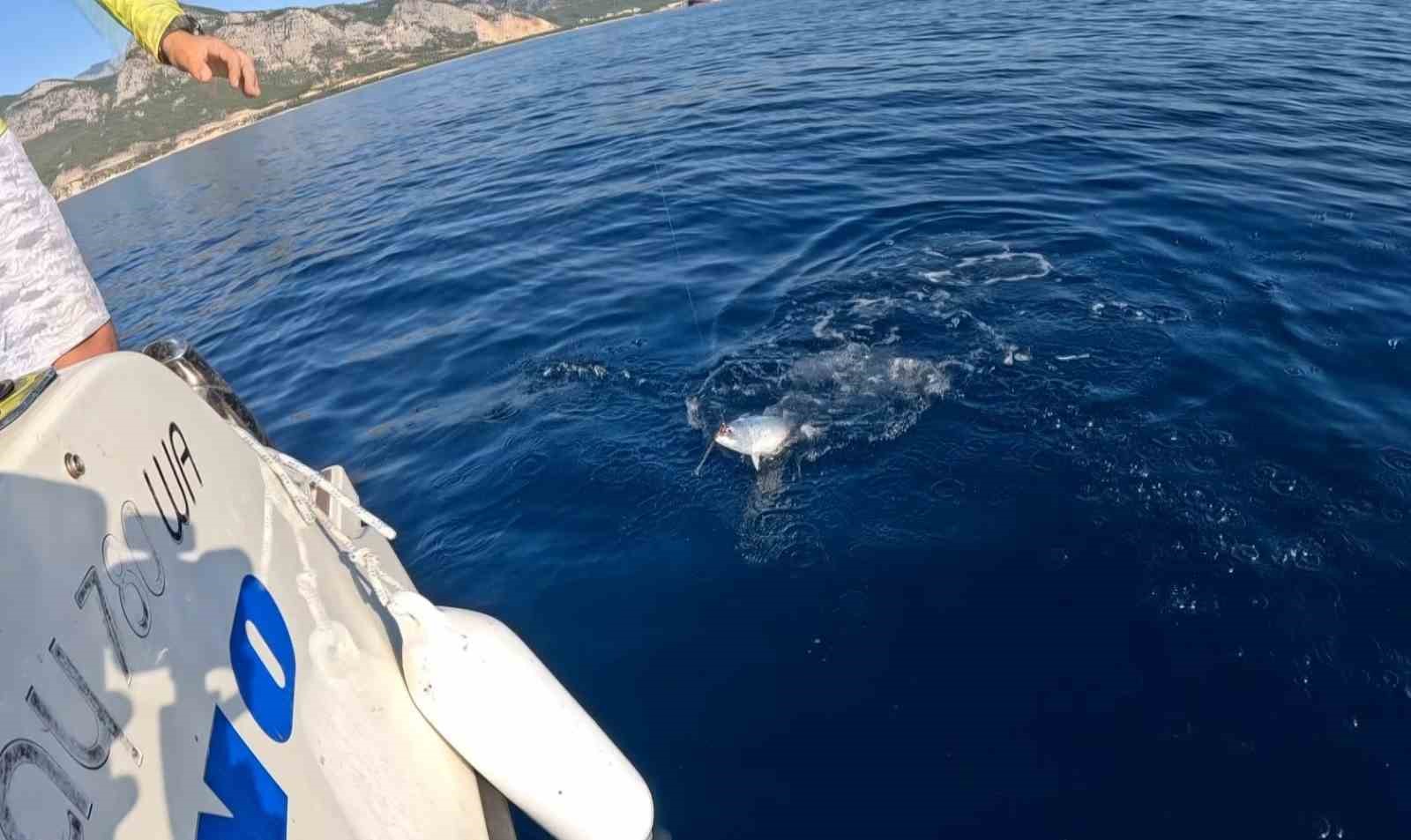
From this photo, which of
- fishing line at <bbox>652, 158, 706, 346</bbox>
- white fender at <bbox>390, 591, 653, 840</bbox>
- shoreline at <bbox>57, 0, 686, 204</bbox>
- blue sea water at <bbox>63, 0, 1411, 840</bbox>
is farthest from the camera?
shoreline at <bbox>57, 0, 686, 204</bbox>

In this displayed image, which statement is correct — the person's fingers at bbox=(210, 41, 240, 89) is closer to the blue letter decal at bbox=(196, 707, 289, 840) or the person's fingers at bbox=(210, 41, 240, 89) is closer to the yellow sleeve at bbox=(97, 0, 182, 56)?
the yellow sleeve at bbox=(97, 0, 182, 56)

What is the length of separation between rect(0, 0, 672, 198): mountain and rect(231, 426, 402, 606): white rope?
62.5 m

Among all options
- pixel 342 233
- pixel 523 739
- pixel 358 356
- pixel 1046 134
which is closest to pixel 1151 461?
pixel 523 739

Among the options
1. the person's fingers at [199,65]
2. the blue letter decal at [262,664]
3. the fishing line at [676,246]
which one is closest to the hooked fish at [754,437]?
the fishing line at [676,246]

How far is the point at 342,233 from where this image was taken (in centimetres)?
1573

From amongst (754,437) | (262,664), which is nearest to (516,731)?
(262,664)

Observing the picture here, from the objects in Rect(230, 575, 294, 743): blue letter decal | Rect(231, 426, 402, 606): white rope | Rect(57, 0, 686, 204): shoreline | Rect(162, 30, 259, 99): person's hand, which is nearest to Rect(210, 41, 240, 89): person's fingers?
Rect(162, 30, 259, 99): person's hand

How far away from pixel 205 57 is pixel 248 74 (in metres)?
0.18

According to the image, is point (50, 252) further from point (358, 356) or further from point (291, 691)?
point (358, 356)

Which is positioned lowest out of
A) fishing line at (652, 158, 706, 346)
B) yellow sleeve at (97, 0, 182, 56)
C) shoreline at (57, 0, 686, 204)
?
fishing line at (652, 158, 706, 346)

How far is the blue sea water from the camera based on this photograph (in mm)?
3654

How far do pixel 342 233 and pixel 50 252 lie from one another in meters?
13.6

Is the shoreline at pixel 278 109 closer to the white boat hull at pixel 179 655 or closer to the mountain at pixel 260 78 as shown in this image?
the mountain at pixel 260 78

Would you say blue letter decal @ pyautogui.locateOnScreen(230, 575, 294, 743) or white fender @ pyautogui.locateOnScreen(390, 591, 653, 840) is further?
white fender @ pyautogui.locateOnScreen(390, 591, 653, 840)
